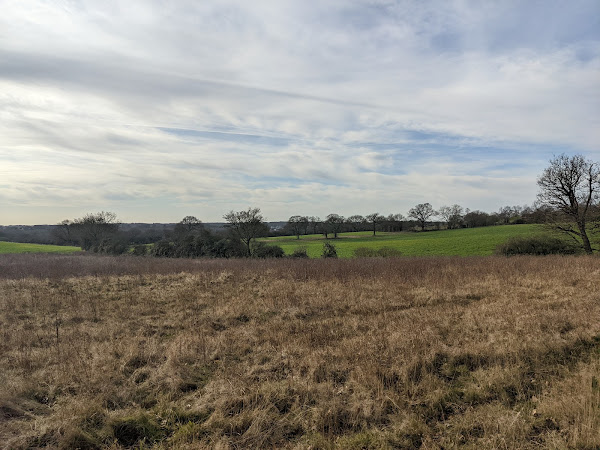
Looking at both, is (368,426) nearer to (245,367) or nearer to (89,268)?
(245,367)

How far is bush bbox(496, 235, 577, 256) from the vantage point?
96.4ft

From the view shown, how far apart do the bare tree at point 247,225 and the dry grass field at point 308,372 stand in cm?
2933

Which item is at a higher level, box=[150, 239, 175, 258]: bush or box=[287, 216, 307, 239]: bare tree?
box=[287, 216, 307, 239]: bare tree

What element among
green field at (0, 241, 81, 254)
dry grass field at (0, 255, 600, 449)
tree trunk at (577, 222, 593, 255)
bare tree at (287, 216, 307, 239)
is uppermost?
bare tree at (287, 216, 307, 239)

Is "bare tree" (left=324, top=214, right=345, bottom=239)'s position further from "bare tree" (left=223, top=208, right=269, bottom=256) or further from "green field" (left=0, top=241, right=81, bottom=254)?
"green field" (left=0, top=241, right=81, bottom=254)

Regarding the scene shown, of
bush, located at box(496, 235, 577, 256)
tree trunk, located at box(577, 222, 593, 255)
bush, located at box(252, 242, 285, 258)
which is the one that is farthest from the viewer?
bush, located at box(252, 242, 285, 258)

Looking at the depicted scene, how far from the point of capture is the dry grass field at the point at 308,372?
3.91 metres

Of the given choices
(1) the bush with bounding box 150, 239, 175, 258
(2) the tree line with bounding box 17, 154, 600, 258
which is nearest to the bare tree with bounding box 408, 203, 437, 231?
(2) the tree line with bounding box 17, 154, 600, 258

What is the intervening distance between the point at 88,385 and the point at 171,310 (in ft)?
18.9

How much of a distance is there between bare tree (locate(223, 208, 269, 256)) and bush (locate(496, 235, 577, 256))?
26897 mm

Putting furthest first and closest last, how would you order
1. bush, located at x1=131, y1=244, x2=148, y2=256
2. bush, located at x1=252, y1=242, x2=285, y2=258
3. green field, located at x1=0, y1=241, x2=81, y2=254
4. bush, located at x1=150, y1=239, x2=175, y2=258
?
green field, located at x1=0, y1=241, x2=81, y2=254, bush, located at x1=131, y1=244, x2=148, y2=256, bush, located at x1=150, y1=239, x2=175, y2=258, bush, located at x1=252, y1=242, x2=285, y2=258

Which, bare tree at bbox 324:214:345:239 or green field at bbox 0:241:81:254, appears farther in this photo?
bare tree at bbox 324:214:345:239

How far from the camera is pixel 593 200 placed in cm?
2727

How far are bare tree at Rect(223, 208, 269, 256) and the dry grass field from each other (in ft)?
96.2
